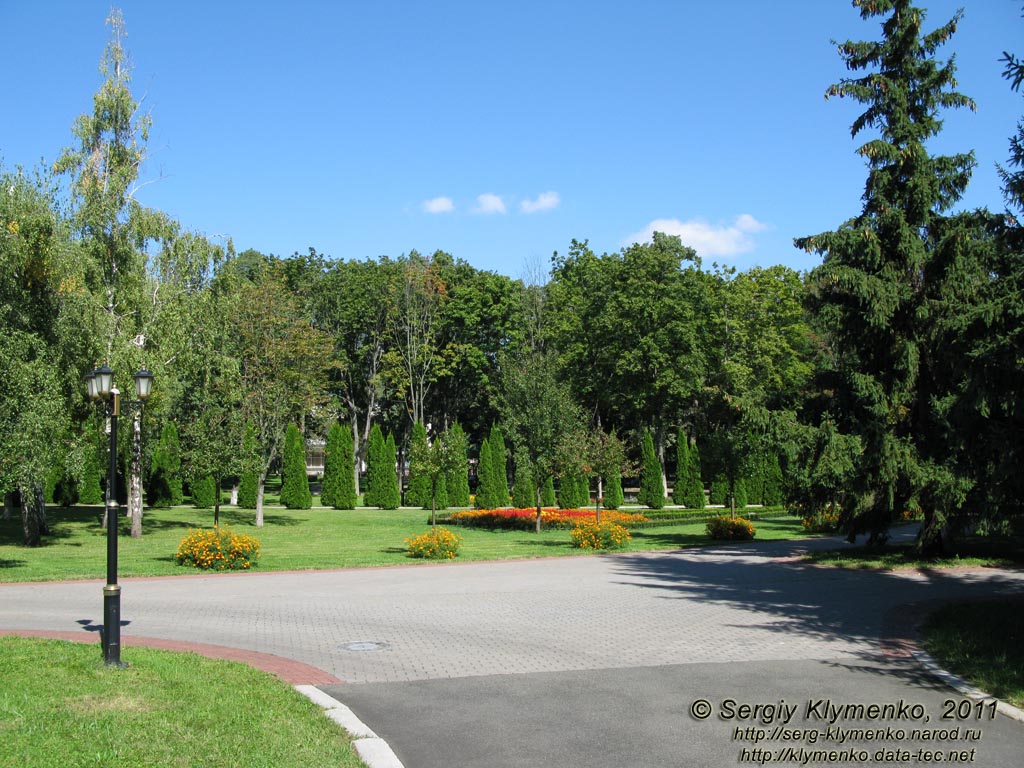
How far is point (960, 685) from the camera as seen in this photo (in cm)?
854

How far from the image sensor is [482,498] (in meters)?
44.3

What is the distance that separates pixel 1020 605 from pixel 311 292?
2053 inches

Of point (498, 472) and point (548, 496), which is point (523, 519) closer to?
point (548, 496)

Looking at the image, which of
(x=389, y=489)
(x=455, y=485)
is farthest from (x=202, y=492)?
(x=455, y=485)

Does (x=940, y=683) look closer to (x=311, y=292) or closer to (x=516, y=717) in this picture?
(x=516, y=717)

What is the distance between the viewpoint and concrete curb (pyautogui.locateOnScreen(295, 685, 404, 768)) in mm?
6238

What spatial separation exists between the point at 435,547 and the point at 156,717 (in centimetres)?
1514

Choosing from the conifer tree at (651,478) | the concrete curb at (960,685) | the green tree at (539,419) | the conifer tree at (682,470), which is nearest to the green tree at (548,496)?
the conifer tree at (651,478)

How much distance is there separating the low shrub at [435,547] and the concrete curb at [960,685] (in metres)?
13.6

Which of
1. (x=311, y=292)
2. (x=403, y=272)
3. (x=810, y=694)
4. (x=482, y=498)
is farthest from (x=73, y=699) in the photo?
(x=311, y=292)

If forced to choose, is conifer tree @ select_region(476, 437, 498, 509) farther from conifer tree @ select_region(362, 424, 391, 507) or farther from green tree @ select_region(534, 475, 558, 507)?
conifer tree @ select_region(362, 424, 391, 507)

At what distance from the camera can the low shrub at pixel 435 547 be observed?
72.2 feet

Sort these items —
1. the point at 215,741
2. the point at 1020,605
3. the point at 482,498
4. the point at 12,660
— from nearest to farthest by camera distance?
the point at 215,741 → the point at 12,660 → the point at 1020,605 → the point at 482,498

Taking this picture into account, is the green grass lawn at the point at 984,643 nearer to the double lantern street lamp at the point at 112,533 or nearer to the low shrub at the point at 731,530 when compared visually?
the double lantern street lamp at the point at 112,533
